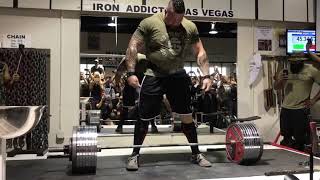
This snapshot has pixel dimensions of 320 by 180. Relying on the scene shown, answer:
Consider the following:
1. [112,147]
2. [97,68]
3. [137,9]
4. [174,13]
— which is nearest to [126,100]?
[97,68]

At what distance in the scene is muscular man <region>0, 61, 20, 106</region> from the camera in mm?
4469

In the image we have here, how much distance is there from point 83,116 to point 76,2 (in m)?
1.55

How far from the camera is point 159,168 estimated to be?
3.66m

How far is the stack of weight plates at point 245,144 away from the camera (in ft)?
12.2

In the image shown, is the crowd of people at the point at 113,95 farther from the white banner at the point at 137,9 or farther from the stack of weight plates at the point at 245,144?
the stack of weight plates at the point at 245,144

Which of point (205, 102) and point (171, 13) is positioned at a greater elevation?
point (171, 13)

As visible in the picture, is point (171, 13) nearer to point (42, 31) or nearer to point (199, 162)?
point (199, 162)

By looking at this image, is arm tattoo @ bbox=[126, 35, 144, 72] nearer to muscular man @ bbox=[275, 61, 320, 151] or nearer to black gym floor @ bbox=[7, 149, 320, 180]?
black gym floor @ bbox=[7, 149, 320, 180]

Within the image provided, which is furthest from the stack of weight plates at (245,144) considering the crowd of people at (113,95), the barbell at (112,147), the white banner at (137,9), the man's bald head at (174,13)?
the white banner at (137,9)

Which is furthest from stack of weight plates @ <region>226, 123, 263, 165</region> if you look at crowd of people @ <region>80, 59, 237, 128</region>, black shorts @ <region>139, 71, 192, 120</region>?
crowd of people @ <region>80, 59, 237, 128</region>

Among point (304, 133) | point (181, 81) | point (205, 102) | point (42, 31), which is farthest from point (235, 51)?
point (42, 31)

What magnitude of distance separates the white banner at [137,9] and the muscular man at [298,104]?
126 centimetres

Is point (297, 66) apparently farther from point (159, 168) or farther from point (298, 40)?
point (159, 168)

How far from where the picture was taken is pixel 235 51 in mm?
5840
